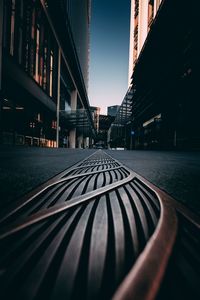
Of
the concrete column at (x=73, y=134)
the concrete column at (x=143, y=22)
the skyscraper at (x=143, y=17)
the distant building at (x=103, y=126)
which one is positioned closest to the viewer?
the skyscraper at (x=143, y=17)

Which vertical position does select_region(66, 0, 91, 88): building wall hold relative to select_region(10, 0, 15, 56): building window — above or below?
above

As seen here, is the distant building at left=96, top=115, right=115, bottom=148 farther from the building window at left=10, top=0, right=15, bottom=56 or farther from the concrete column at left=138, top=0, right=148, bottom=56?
the building window at left=10, top=0, right=15, bottom=56

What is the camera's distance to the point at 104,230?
1.80ft

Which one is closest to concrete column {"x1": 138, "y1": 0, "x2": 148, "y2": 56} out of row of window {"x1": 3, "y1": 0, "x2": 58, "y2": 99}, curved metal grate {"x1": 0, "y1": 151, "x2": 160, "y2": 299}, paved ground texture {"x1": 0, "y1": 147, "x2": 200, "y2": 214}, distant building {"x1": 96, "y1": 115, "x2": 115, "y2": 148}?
row of window {"x1": 3, "y1": 0, "x2": 58, "y2": 99}

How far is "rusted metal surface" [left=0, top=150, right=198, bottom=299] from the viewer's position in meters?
0.32

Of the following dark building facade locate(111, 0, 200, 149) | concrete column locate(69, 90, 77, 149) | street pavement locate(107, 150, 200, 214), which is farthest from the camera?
concrete column locate(69, 90, 77, 149)

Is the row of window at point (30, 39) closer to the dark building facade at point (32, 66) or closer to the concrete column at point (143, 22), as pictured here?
the dark building facade at point (32, 66)

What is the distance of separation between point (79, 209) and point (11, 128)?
1032cm

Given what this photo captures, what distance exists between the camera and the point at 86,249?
0.46 m

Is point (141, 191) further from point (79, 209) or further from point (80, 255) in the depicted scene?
point (80, 255)

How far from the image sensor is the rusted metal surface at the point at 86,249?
32 centimetres

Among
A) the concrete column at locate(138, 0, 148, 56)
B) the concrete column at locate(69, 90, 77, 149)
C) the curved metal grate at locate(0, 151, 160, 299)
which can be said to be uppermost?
the concrete column at locate(138, 0, 148, 56)

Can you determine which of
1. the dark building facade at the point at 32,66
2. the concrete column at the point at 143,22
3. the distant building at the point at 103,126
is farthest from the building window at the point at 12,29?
the distant building at the point at 103,126

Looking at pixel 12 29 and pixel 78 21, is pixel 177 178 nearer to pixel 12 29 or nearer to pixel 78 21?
pixel 12 29
